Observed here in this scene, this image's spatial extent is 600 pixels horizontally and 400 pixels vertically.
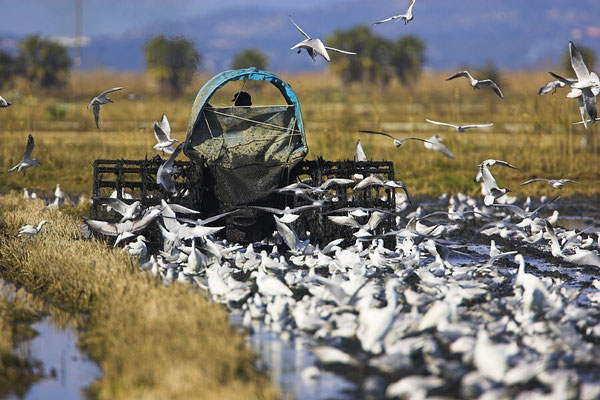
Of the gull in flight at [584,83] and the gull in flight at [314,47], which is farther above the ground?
the gull in flight at [314,47]

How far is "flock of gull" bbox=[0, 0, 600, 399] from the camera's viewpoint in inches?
200

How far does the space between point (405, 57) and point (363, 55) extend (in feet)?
16.5

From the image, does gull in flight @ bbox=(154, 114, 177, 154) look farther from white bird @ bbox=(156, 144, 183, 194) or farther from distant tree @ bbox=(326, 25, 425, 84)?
distant tree @ bbox=(326, 25, 425, 84)

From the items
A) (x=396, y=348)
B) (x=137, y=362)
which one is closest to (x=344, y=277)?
(x=396, y=348)

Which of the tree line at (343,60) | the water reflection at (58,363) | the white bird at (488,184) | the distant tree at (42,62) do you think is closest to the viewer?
the water reflection at (58,363)

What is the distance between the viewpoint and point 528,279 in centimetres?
649

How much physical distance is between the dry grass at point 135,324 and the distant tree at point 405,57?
85.0m

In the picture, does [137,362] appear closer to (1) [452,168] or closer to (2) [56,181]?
(2) [56,181]

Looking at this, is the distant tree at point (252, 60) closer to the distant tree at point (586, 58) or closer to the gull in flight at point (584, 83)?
the distant tree at point (586, 58)

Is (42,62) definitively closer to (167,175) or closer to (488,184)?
(167,175)

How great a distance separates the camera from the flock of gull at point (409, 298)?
5.07 metres

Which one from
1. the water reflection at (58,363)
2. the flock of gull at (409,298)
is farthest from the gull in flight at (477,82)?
the water reflection at (58,363)

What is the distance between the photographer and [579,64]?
9000 mm

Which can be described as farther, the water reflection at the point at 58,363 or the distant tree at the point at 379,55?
the distant tree at the point at 379,55
